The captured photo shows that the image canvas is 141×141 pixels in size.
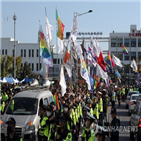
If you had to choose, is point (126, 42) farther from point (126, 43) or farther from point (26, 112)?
point (26, 112)

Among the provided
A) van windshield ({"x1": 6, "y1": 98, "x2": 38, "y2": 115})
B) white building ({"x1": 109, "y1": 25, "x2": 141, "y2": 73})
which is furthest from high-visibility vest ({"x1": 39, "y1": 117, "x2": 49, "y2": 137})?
white building ({"x1": 109, "y1": 25, "x2": 141, "y2": 73})

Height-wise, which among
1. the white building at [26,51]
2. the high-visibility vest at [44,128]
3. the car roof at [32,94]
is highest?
the white building at [26,51]

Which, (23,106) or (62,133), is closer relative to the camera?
(62,133)

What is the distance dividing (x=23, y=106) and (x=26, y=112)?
15.2 inches

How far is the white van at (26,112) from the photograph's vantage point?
11.3 m

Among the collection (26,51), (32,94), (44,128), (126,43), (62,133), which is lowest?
(44,128)

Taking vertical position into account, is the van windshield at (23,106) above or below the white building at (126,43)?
below

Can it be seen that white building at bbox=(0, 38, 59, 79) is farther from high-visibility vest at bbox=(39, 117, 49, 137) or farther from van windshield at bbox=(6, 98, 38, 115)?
high-visibility vest at bbox=(39, 117, 49, 137)

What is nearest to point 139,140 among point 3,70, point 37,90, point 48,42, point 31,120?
point 31,120

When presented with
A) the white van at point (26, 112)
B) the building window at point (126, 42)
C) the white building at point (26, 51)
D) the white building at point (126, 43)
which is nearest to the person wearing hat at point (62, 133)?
the white van at point (26, 112)

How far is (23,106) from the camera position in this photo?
12.5 m

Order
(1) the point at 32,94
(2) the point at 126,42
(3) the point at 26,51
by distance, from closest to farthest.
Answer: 1. (1) the point at 32,94
2. (3) the point at 26,51
3. (2) the point at 126,42

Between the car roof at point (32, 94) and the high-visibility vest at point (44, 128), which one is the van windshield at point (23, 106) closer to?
the car roof at point (32, 94)

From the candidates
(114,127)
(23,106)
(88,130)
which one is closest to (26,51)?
(23,106)
